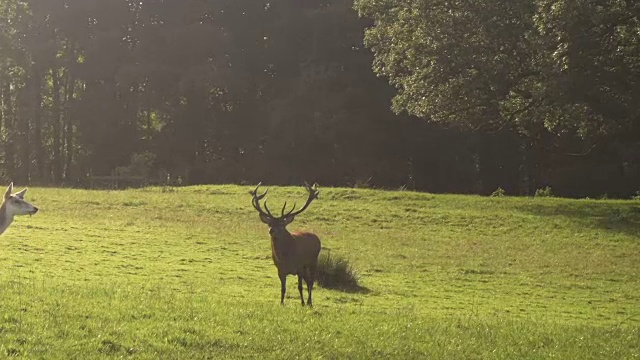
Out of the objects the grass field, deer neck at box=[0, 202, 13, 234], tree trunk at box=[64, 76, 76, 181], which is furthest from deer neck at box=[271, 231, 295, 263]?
tree trunk at box=[64, 76, 76, 181]

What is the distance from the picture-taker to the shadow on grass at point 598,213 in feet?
93.8

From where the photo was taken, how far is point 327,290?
18250mm

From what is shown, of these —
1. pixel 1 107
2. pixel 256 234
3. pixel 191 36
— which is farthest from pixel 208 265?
pixel 1 107

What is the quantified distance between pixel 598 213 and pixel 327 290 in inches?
625

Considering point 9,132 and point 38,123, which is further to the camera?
point 9,132

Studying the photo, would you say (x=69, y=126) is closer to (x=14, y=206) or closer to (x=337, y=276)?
(x=337, y=276)

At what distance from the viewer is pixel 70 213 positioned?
2875 cm

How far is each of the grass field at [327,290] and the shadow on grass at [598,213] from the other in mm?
98

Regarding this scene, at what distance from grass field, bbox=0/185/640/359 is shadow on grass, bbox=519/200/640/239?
98 millimetres

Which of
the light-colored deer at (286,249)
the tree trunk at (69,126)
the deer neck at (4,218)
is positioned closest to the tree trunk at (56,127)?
the tree trunk at (69,126)

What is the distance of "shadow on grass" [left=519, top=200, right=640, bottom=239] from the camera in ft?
93.8

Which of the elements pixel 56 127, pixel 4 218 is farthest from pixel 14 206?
pixel 56 127

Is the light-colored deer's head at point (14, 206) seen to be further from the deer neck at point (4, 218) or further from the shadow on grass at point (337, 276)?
the shadow on grass at point (337, 276)

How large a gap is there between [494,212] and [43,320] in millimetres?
22054
